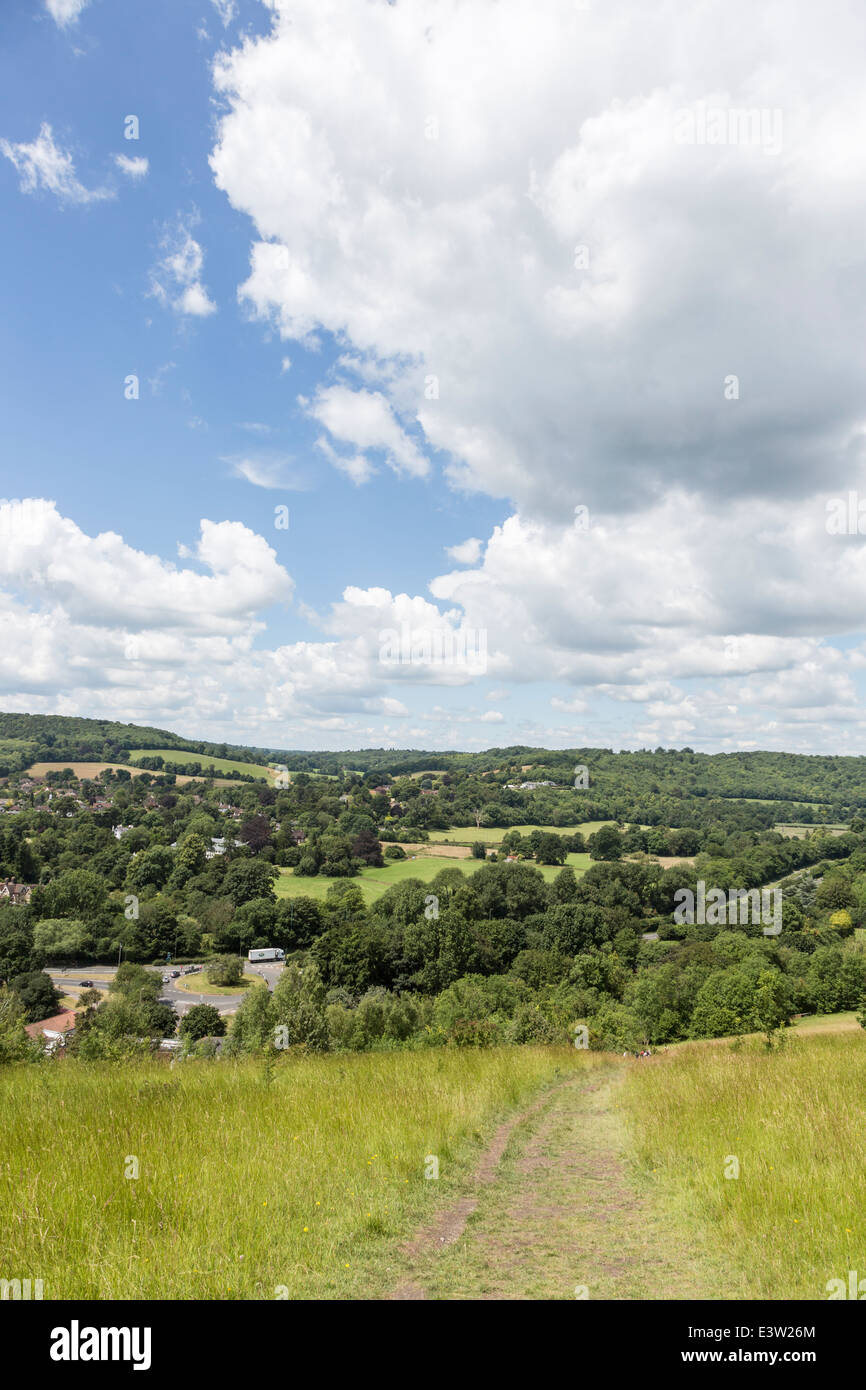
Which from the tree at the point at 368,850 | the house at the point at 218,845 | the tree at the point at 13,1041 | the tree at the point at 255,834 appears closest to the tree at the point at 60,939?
the house at the point at 218,845

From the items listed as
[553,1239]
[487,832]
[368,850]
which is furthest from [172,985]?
[553,1239]

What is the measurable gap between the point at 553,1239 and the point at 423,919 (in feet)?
272

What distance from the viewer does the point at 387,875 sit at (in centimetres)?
12462

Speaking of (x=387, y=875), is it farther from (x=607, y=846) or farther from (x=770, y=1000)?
(x=770, y=1000)

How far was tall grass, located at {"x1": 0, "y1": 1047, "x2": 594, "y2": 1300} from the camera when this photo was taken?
4547 mm

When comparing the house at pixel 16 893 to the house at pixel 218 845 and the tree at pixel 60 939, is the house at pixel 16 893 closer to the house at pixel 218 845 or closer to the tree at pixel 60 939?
the tree at pixel 60 939

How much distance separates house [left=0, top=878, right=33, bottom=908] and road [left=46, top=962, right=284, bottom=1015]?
21.5m

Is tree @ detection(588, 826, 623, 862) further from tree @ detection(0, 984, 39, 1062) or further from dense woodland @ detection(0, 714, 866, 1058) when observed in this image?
tree @ detection(0, 984, 39, 1062)

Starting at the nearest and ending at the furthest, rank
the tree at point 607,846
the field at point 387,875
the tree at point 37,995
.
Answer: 1. the tree at point 37,995
2. the field at point 387,875
3. the tree at point 607,846

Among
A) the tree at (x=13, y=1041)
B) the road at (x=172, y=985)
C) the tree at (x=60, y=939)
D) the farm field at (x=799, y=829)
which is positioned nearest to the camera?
the tree at (x=13, y=1041)

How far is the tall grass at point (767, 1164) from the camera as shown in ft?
16.5

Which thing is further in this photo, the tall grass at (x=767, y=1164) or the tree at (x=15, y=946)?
the tree at (x=15, y=946)

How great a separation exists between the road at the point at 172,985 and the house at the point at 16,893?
845 inches

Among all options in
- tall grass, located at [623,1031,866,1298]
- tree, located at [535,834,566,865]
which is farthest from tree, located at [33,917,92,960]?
tall grass, located at [623,1031,866,1298]
